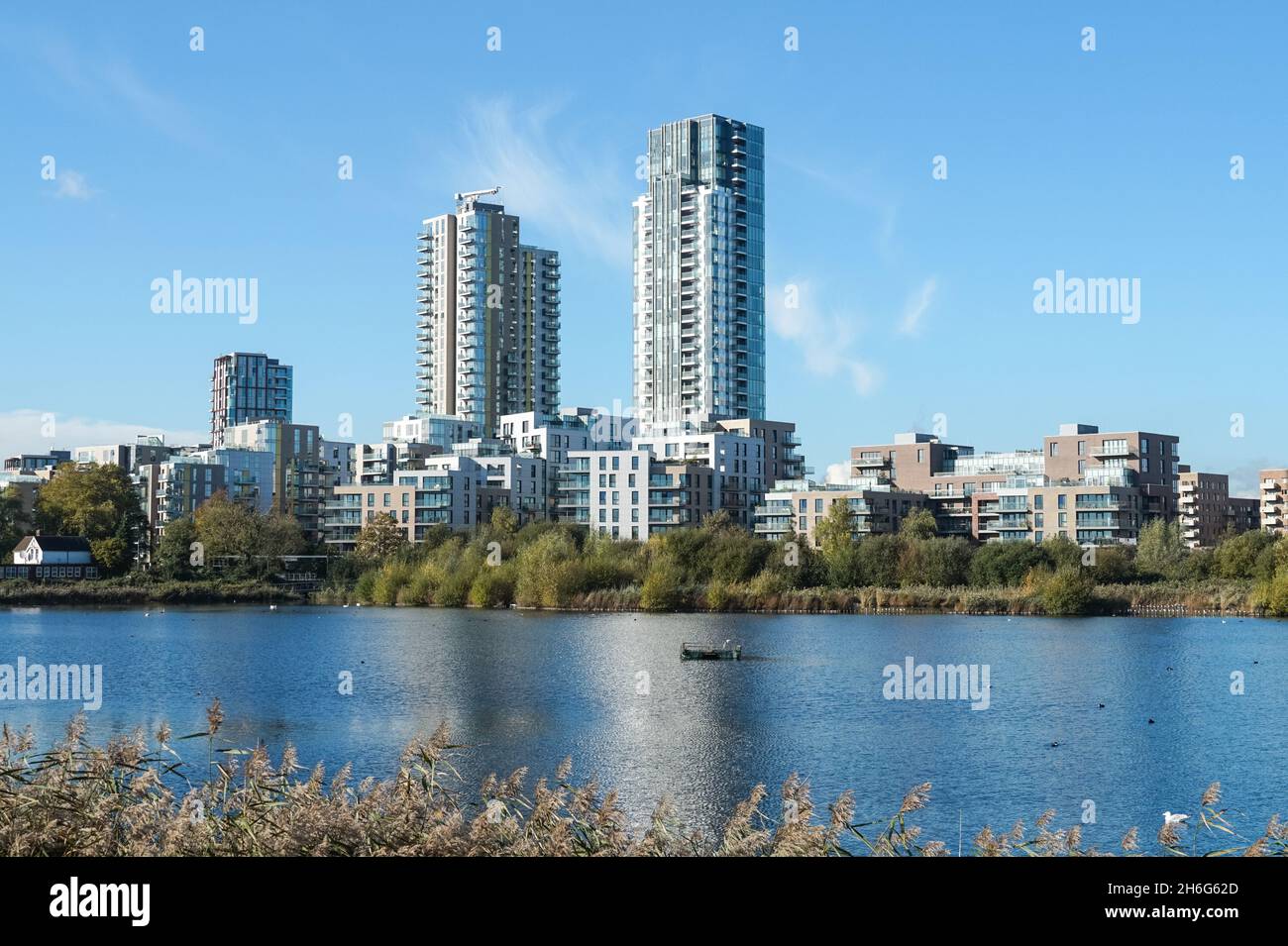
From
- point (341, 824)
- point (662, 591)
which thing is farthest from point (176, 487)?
point (341, 824)

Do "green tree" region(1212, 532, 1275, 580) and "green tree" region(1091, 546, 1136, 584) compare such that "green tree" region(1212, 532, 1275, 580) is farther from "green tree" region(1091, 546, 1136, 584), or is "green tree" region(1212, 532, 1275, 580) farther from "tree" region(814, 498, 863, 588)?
"tree" region(814, 498, 863, 588)

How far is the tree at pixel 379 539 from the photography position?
159000mm

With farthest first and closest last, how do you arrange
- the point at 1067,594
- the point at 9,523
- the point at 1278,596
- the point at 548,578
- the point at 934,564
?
1. the point at 9,523
2. the point at 934,564
3. the point at 548,578
4. the point at 1067,594
5. the point at 1278,596

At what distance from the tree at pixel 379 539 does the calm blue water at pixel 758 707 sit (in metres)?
60.4

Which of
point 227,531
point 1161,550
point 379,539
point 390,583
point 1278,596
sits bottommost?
point 1278,596

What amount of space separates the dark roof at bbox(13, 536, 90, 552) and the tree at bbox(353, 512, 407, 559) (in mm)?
29839

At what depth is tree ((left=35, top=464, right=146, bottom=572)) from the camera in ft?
511

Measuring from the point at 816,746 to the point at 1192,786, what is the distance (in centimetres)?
1123

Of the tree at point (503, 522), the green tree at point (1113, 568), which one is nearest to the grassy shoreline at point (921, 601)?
the green tree at point (1113, 568)

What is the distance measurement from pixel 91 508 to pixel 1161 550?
118 metres

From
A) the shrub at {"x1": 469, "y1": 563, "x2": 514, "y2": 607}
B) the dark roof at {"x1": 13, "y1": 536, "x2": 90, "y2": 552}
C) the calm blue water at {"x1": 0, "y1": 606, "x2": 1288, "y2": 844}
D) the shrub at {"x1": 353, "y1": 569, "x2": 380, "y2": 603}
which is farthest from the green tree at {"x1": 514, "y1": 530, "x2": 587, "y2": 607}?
the dark roof at {"x1": 13, "y1": 536, "x2": 90, "y2": 552}

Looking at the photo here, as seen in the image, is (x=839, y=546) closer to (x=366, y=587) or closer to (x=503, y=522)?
(x=503, y=522)

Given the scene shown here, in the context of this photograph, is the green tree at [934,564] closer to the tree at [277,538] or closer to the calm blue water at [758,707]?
the calm blue water at [758,707]

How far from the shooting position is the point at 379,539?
528ft
